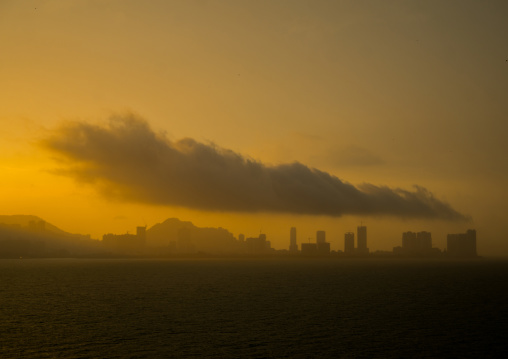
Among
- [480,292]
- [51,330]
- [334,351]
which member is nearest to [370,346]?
[334,351]

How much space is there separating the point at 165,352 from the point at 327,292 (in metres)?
92.0

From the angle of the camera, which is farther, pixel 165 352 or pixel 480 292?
pixel 480 292

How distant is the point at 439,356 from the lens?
61.1 m

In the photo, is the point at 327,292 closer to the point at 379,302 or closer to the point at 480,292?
the point at 379,302

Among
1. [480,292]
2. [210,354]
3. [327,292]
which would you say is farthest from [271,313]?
[480,292]

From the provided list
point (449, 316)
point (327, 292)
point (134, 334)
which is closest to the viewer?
point (134, 334)

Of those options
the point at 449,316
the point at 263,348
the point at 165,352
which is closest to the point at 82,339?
the point at 165,352

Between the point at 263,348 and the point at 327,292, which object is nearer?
the point at 263,348

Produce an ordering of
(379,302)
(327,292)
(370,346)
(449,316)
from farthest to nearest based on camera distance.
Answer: (327,292) < (379,302) < (449,316) < (370,346)

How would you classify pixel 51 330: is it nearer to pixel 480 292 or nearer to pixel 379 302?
pixel 379 302

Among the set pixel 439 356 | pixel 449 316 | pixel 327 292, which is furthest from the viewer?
pixel 327 292

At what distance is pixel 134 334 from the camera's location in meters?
74.3

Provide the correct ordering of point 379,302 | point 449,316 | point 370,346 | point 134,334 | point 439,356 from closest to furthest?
point 439,356 < point 370,346 < point 134,334 < point 449,316 < point 379,302

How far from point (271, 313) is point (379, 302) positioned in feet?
116
